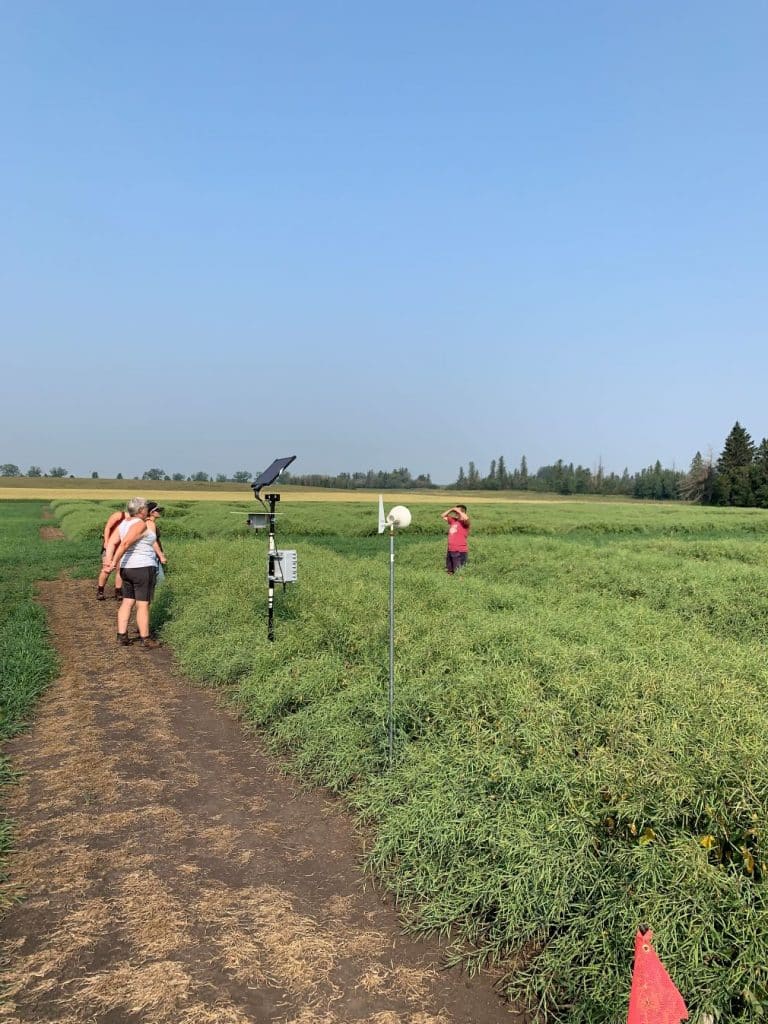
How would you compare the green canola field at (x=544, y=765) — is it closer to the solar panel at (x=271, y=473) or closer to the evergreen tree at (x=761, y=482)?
the solar panel at (x=271, y=473)

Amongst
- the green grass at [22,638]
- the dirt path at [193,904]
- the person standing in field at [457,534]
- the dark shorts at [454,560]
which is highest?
the person standing in field at [457,534]

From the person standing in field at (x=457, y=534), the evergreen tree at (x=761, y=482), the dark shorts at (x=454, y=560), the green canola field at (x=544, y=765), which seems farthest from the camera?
the evergreen tree at (x=761, y=482)

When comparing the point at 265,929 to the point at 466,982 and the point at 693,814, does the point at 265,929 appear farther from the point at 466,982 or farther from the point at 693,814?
the point at 693,814

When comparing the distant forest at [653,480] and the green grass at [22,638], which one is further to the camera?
the distant forest at [653,480]

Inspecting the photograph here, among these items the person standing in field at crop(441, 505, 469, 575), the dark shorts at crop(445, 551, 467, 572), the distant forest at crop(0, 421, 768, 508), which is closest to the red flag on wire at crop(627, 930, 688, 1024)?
the person standing in field at crop(441, 505, 469, 575)

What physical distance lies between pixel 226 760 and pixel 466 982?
312 cm

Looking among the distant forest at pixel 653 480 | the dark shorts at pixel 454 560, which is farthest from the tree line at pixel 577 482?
the dark shorts at pixel 454 560

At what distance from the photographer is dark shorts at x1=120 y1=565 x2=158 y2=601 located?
920 cm

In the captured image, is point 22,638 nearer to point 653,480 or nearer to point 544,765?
point 544,765

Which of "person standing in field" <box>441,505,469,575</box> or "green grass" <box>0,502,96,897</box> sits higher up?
"person standing in field" <box>441,505,469,575</box>

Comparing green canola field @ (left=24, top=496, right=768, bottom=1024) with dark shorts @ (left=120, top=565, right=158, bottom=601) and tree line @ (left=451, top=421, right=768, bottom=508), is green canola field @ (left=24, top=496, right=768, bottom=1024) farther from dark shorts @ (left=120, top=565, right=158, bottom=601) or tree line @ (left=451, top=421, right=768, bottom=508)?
tree line @ (left=451, top=421, right=768, bottom=508)

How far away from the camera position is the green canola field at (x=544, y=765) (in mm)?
2893

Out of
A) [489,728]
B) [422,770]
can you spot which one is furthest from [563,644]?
[422,770]

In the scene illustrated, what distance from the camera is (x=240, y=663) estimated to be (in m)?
7.66
